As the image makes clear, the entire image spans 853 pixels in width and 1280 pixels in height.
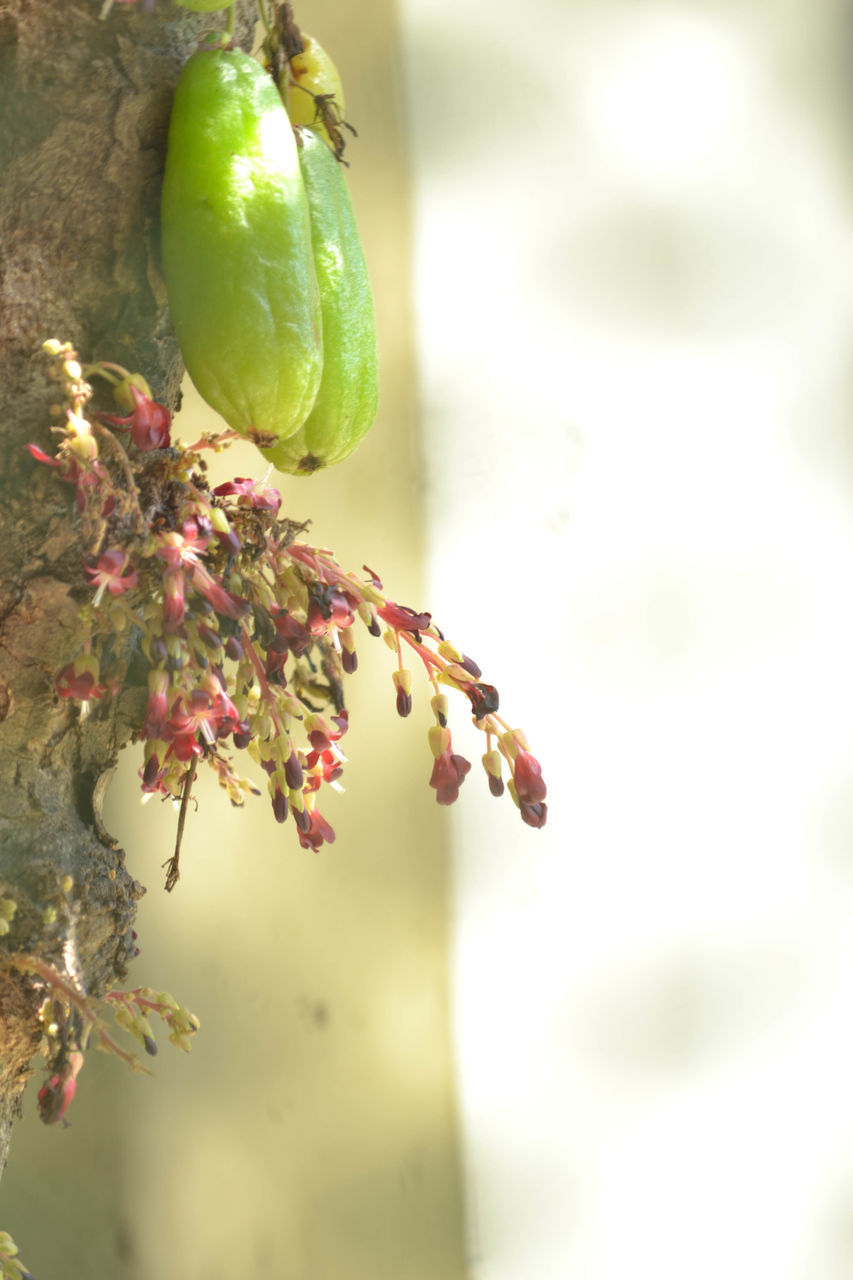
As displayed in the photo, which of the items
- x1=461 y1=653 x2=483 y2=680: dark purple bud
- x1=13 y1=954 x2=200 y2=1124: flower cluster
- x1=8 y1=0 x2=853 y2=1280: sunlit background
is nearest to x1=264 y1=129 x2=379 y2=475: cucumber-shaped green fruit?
x1=461 y1=653 x2=483 y2=680: dark purple bud

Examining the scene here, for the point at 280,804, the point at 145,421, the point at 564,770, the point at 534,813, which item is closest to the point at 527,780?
the point at 534,813

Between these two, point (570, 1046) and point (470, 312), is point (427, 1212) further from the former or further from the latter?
point (470, 312)

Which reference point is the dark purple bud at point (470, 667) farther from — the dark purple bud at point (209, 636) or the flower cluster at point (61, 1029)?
the flower cluster at point (61, 1029)

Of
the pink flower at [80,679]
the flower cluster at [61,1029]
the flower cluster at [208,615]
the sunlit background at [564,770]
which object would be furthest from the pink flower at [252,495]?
the sunlit background at [564,770]

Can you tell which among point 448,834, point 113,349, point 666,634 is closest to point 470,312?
point 666,634

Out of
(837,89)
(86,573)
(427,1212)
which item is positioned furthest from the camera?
(837,89)

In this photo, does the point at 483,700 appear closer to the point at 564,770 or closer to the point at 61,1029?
the point at 61,1029
